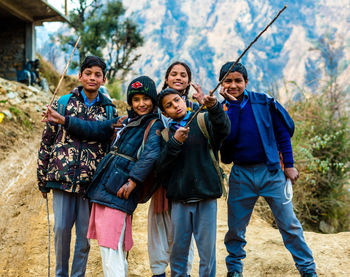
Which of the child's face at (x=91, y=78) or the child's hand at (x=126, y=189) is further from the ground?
the child's face at (x=91, y=78)

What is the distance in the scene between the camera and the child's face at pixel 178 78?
2627 millimetres

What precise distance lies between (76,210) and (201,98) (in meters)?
1.27

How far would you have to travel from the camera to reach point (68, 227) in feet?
7.80

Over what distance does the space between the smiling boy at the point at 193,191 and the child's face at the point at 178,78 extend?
354 millimetres

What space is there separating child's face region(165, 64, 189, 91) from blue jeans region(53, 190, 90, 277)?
3.77 ft

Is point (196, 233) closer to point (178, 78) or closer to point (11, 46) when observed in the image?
point (178, 78)

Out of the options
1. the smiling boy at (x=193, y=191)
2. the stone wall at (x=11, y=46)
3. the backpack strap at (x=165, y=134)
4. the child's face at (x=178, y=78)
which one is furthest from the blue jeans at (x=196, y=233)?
the stone wall at (x=11, y=46)

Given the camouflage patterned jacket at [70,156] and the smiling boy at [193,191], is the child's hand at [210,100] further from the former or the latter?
the camouflage patterned jacket at [70,156]

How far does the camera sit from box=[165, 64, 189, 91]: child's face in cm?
263

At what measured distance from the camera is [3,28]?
415 inches

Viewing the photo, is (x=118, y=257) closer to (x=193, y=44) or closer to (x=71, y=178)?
(x=71, y=178)

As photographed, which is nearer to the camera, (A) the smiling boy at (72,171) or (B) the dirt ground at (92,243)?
(A) the smiling boy at (72,171)

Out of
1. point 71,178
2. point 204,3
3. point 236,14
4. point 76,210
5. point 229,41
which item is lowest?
point 76,210

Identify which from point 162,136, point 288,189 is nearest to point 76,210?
point 162,136
